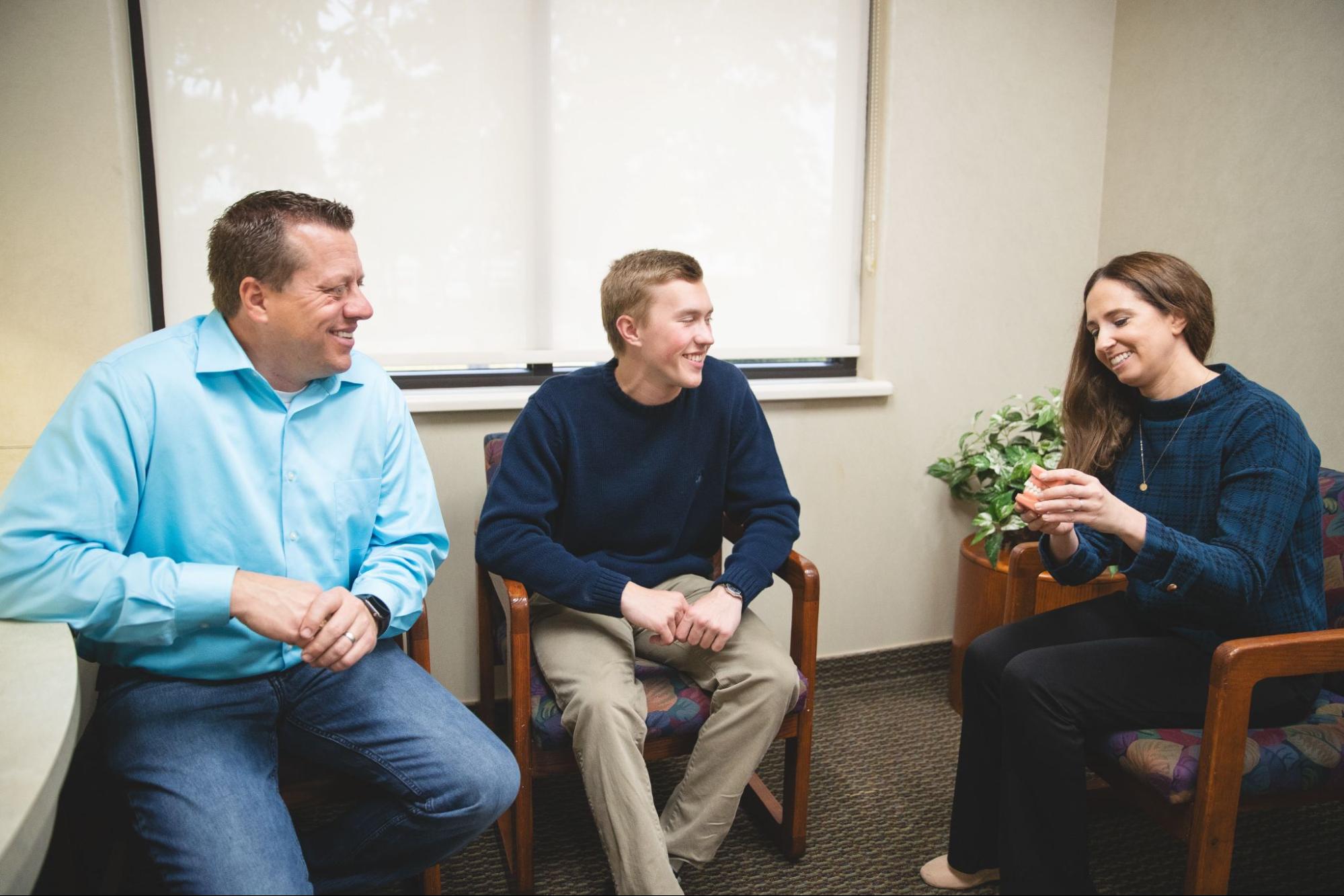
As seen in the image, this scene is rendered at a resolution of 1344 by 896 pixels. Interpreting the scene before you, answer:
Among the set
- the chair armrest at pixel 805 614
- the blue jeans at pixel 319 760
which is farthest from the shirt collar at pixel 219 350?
the chair armrest at pixel 805 614

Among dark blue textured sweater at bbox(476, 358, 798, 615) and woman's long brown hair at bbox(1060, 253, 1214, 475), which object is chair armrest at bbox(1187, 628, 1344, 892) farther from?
dark blue textured sweater at bbox(476, 358, 798, 615)

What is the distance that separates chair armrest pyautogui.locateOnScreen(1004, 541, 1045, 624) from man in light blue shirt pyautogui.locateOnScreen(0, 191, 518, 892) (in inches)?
46.8

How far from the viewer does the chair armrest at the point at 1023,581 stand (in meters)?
2.02

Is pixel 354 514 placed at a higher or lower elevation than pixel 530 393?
lower

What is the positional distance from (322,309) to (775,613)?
1.77 metres

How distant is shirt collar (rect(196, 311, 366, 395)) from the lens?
1.56 m

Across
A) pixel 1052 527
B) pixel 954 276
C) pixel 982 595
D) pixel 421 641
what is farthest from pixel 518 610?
pixel 954 276

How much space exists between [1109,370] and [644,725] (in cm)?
124

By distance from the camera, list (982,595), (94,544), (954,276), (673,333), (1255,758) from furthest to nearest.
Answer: (954,276)
(982,595)
(673,333)
(1255,758)
(94,544)

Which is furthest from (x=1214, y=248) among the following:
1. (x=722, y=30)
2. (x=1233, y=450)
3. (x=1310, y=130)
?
(x=722, y=30)

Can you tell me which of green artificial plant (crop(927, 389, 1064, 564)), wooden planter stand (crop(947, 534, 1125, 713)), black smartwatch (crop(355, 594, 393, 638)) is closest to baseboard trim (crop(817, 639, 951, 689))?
wooden planter stand (crop(947, 534, 1125, 713))

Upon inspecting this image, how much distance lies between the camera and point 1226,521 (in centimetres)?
160

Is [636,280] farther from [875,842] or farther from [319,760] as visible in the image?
[875,842]

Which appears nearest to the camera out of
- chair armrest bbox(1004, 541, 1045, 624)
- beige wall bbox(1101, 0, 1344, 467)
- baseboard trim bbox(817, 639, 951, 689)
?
chair armrest bbox(1004, 541, 1045, 624)
